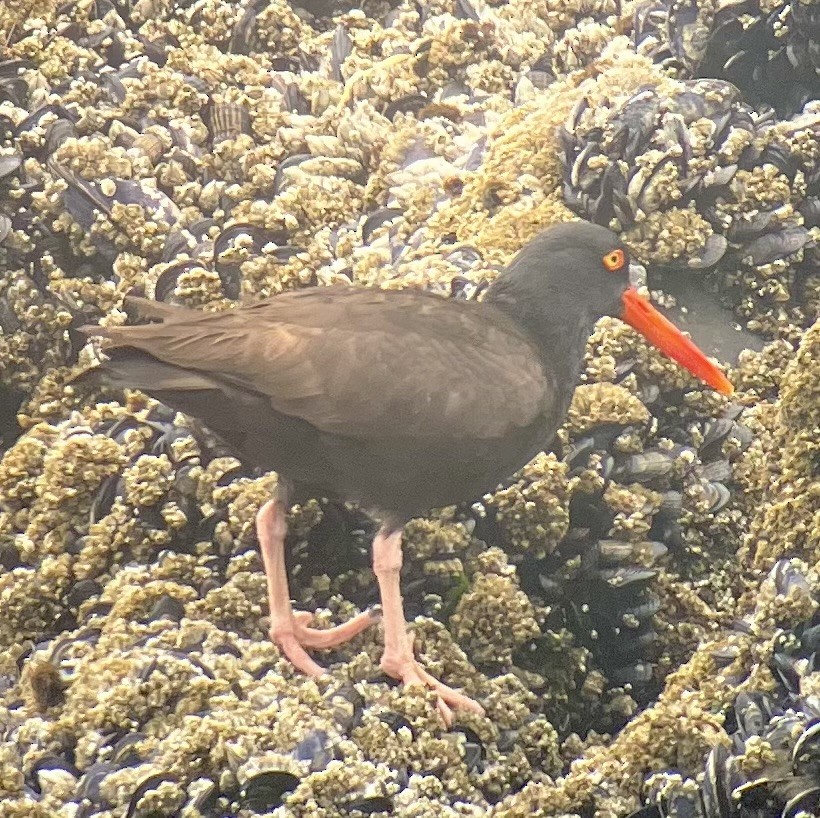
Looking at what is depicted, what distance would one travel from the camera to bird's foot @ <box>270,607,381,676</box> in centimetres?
293

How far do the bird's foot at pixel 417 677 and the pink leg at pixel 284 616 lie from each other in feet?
0.43

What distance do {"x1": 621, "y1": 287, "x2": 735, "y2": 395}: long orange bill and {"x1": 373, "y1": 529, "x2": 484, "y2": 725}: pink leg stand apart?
870mm

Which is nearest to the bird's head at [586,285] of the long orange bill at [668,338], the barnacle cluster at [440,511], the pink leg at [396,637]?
the long orange bill at [668,338]

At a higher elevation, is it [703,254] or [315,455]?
[703,254]

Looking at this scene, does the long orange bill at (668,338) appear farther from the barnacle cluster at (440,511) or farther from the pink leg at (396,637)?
the pink leg at (396,637)

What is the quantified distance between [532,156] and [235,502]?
1.41 metres


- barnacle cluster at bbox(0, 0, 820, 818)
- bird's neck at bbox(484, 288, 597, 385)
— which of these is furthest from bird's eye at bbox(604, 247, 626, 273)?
barnacle cluster at bbox(0, 0, 820, 818)

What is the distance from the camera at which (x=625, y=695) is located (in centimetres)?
310

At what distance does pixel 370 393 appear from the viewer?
2842 millimetres

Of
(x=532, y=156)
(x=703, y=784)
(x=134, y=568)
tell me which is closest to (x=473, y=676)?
(x=703, y=784)

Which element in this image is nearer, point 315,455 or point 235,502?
point 315,455

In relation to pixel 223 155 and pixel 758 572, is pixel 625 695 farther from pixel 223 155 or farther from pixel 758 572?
pixel 223 155

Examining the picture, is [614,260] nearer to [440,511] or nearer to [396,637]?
[440,511]

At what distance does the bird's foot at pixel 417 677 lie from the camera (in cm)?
294
